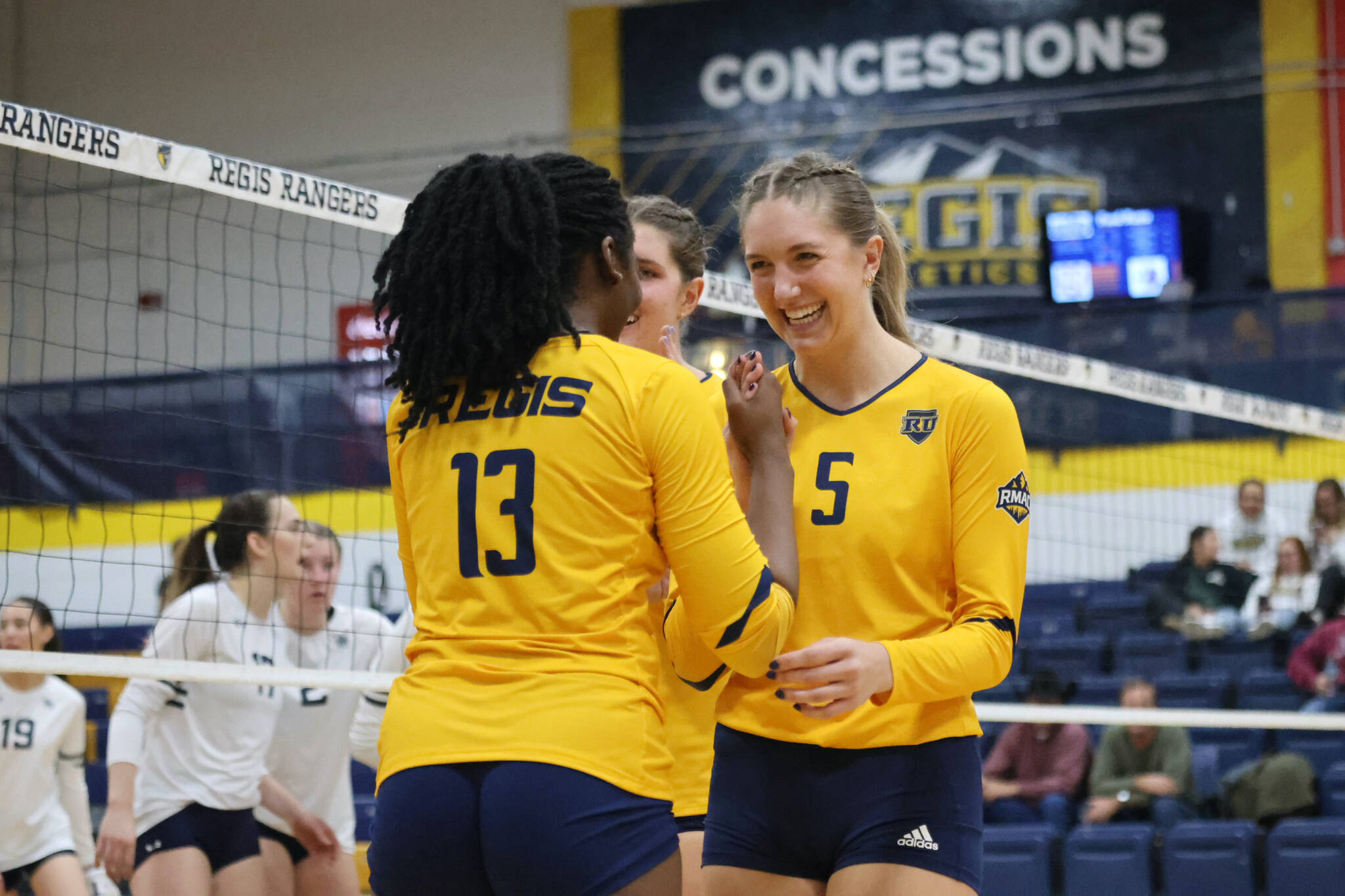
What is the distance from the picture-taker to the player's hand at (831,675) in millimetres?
2168

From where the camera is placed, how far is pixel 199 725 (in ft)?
17.4

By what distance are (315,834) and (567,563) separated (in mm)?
3923

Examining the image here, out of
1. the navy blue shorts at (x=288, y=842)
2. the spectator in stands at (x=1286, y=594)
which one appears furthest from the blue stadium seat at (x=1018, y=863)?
the spectator in stands at (x=1286, y=594)

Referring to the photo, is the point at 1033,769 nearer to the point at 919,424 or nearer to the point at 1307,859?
the point at 1307,859

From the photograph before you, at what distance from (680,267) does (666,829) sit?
1.66 meters

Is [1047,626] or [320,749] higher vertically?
[1047,626]

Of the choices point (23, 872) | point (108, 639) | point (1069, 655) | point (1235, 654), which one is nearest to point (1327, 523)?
point (1235, 654)

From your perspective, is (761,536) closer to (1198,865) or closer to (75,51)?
(1198,865)

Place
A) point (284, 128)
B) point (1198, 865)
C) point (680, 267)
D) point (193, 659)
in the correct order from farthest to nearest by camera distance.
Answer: point (284, 128) → point (1198, 865) → point (193, 659) → point (680, 267)

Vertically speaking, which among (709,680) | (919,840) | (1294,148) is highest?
(1294,148)

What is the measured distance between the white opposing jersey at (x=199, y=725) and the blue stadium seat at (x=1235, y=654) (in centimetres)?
664

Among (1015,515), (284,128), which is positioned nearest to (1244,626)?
(1015,515)

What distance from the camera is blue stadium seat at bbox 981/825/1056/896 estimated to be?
7.05 metres

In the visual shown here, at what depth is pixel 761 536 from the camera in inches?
88.4
